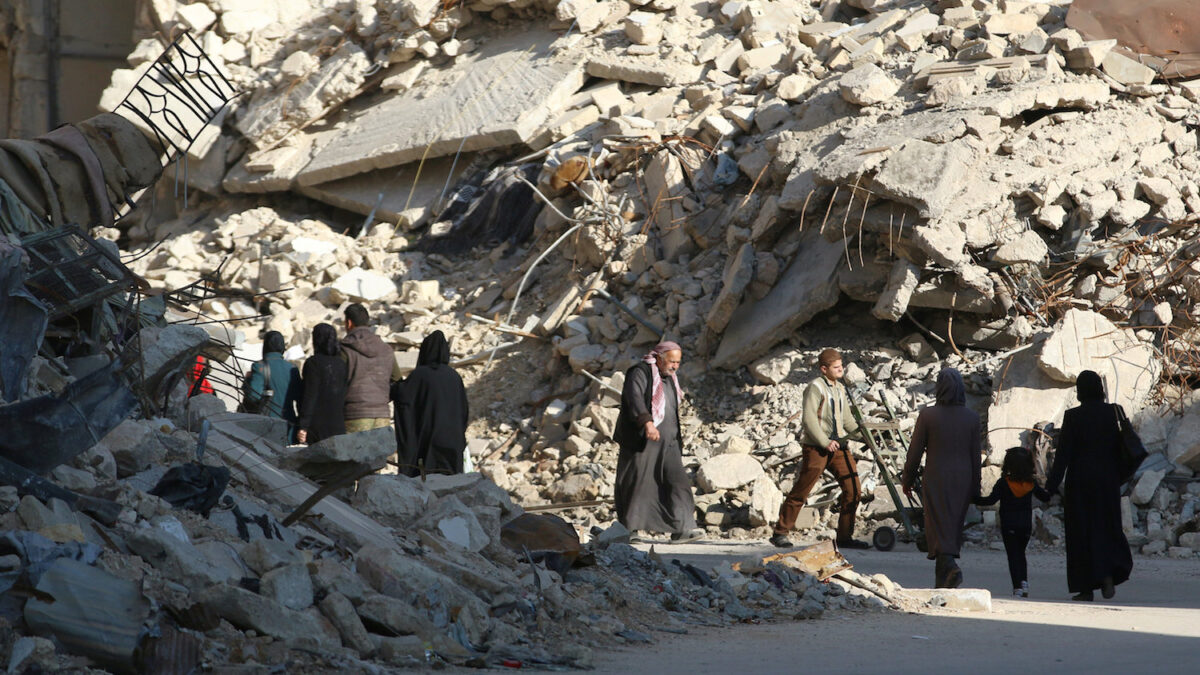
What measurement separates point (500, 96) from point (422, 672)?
1163 cm

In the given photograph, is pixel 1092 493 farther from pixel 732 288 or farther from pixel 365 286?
pixel 365 286

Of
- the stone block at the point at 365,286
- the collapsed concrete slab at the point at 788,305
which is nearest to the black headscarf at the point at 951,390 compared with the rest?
the collapsed concrete slab at the point at 788,305

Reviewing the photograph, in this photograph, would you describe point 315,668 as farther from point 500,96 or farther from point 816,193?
point 500,96

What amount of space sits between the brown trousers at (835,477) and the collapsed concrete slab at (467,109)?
670 cm

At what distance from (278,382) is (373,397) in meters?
0.81

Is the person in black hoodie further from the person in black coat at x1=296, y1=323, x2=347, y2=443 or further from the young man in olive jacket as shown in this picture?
the person in black coat at x1=296, y1=323, x2=347, y2=443

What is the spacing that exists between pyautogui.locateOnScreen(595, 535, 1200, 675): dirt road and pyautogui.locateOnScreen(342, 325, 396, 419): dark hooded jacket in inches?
130

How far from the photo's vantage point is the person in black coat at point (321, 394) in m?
7.69

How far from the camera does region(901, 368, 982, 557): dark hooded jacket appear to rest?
6.67 meters

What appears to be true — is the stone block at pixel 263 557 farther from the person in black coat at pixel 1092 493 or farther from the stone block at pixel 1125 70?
the stone block at pixel 1125 70

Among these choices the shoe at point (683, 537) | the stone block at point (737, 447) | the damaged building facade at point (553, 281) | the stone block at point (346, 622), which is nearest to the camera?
the stone block at point (346, 622)

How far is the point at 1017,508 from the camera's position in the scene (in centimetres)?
678

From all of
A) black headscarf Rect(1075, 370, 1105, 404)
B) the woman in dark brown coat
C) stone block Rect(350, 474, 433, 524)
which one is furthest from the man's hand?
stone block Rect(350, 474, 433, 524)

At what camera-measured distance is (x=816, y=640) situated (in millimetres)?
4918
